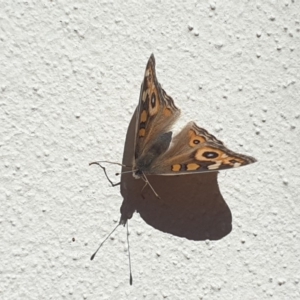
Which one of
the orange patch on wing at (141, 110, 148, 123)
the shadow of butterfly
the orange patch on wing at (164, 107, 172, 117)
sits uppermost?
the orange patch on wing at (164, 107, 172, 117)

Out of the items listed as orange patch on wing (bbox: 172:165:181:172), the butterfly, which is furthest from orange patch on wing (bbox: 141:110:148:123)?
orange patch on wing (bbox: 172:165:181:172)

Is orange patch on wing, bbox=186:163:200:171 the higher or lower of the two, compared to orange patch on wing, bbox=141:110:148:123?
lower

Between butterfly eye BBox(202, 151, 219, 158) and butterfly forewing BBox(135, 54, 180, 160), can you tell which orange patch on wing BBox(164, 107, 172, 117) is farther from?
butterfly eye BBox(202, 151, 219, 158)

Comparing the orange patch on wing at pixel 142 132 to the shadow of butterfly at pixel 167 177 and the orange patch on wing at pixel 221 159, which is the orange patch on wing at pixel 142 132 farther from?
the orange patch on wing at pixel 221 159

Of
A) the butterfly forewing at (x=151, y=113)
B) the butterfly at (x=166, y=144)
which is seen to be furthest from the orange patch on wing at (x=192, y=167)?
the butterfly forewing at (x=151, y=113)

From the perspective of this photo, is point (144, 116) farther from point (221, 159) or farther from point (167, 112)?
point (221, 159)

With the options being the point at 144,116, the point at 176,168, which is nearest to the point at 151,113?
the point at 144,116
